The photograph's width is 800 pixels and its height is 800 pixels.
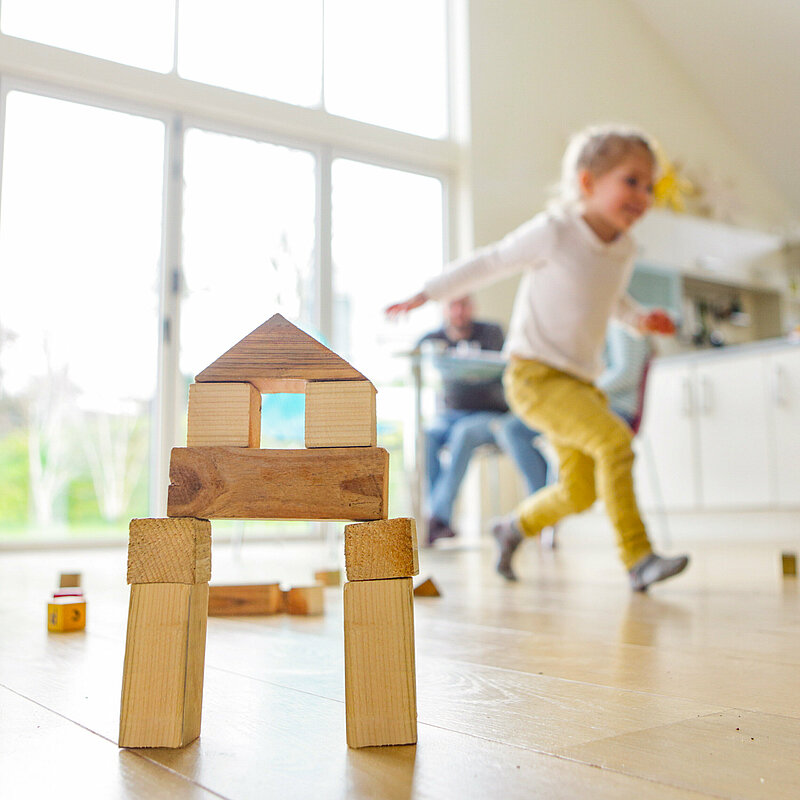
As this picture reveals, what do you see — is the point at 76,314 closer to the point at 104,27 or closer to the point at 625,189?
the point at 104,27

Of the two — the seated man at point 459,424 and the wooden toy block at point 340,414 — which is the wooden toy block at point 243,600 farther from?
the seated man at point 459,424

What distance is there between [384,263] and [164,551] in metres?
4.81

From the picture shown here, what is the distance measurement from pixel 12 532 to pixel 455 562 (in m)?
2.37

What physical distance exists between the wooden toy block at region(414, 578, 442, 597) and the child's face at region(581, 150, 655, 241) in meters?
0.93

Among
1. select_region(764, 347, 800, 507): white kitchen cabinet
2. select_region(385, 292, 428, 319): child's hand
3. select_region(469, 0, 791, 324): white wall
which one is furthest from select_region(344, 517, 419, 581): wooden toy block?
select_region(469, 0, 791, 324): white wall

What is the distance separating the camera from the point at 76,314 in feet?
14.6

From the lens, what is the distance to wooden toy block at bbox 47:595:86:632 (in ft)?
4.38

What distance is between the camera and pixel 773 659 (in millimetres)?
1050

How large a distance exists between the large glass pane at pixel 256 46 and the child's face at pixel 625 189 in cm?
327

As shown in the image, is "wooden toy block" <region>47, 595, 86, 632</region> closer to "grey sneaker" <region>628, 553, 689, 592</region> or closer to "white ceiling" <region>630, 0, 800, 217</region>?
"grey sneaker" <region>628, 553, 689, 592</region>

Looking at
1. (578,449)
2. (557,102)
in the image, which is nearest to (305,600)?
(578,449)

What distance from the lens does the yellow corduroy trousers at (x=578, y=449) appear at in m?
1.88

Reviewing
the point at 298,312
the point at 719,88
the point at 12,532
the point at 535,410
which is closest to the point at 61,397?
the point at 12,532

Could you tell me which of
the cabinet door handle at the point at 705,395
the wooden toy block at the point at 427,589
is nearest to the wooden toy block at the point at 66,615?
the wooden toy block at the point at 427,589
